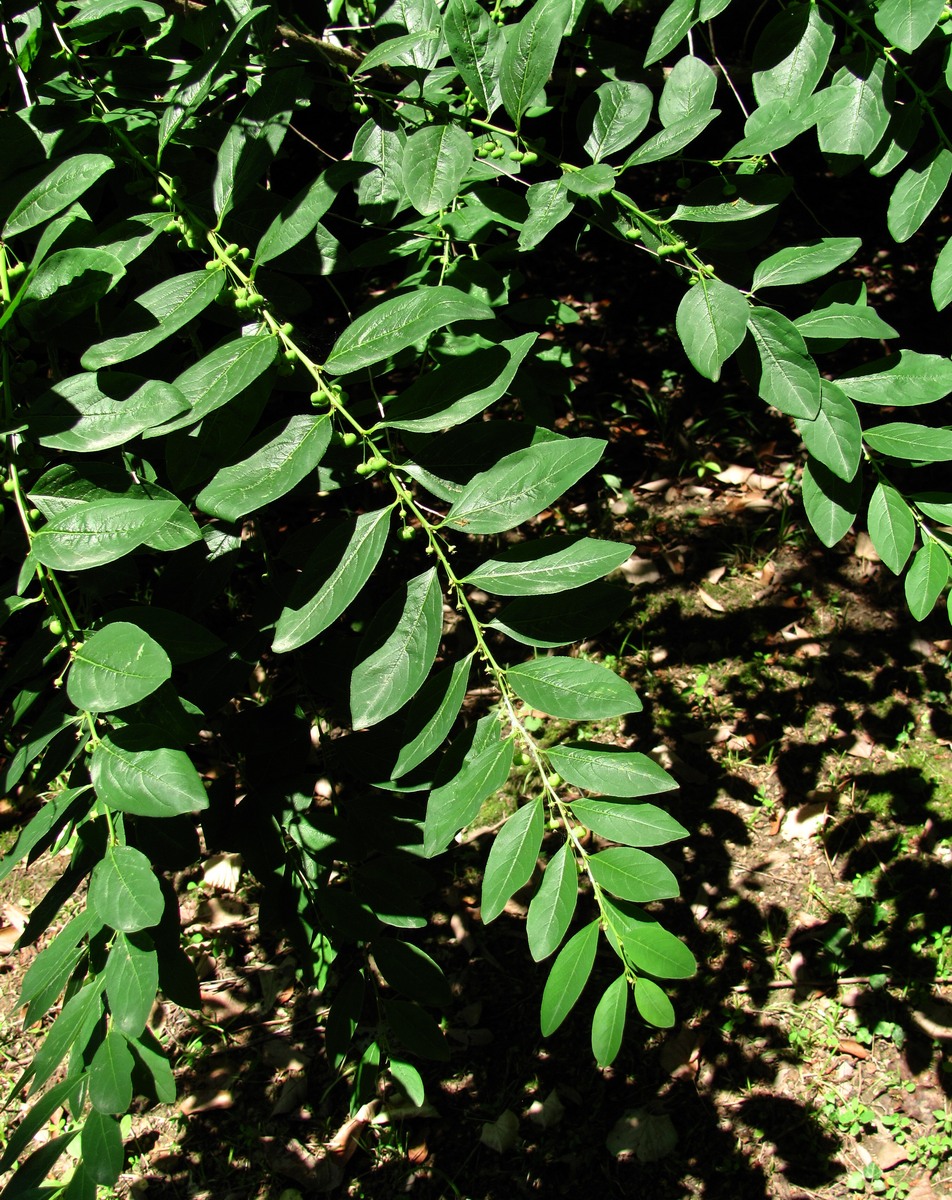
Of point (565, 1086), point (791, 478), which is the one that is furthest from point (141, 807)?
point (791, 478)

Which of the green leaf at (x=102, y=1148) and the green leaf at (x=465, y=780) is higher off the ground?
the green leaf at (x=465, y=780)

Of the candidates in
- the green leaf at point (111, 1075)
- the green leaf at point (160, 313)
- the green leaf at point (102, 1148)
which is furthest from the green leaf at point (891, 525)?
the green leaf at point (102, 1148)

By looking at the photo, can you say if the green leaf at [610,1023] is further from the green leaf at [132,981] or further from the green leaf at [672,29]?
the green leaf at [672,29]

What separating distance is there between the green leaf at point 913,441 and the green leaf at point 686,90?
0.68m

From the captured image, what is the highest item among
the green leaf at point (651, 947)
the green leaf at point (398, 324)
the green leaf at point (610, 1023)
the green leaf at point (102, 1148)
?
the green leaf at point (398, 324)

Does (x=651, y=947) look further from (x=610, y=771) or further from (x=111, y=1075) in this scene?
(x=111, y=1075)

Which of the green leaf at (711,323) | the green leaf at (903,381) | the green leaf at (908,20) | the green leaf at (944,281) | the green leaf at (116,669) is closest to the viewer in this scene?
the green leaf at (116,669)

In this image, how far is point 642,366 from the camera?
4750 mm

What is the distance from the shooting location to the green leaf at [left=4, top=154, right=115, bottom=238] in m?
1.36

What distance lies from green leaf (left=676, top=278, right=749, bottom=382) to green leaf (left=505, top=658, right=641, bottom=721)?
19.3 inches

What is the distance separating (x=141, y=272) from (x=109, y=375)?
56cm

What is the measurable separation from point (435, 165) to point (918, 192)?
1042 millimetres

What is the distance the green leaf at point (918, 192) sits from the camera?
5.90ft

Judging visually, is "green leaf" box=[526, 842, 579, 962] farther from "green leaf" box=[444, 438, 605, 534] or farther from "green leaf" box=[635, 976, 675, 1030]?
"green leaf" box=[444, 438, 605, 534]
